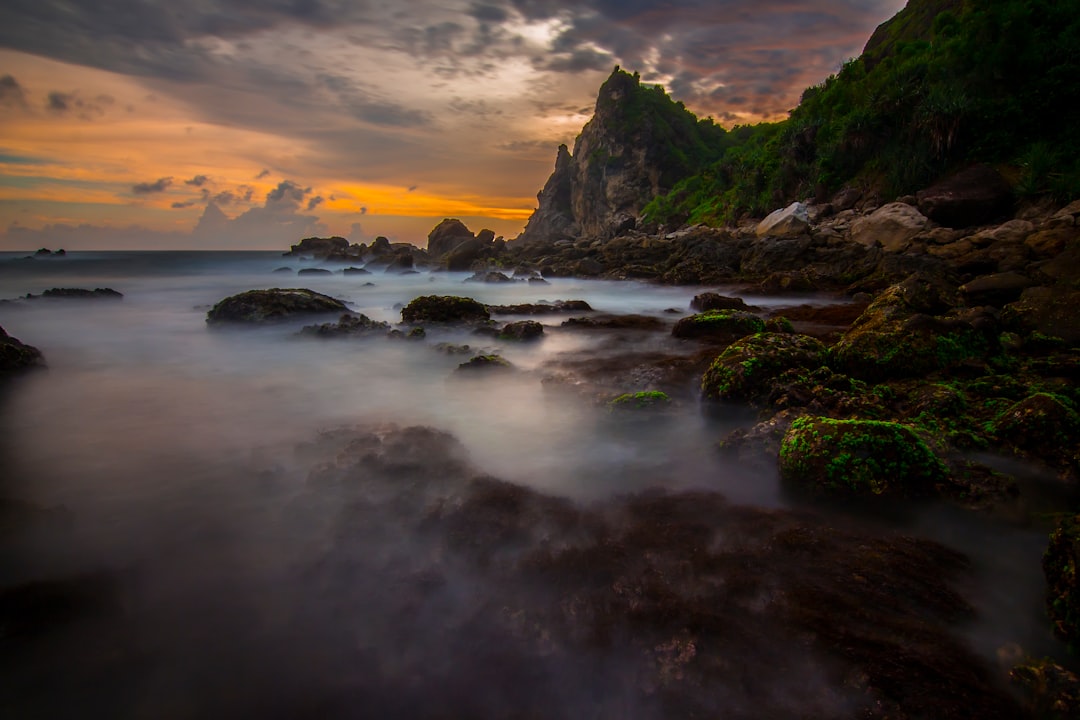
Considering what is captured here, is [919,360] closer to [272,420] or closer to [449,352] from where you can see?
[449,352]

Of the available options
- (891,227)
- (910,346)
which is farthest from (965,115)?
(910,346)

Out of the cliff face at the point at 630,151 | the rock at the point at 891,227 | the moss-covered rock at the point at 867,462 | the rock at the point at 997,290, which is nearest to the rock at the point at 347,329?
the moss-covered rock at the point at 867,462

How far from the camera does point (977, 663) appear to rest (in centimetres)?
266

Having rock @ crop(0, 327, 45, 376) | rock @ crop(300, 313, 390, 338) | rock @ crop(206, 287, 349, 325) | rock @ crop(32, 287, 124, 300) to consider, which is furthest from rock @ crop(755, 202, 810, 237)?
rock @ crop(32, 287, 124, 300)

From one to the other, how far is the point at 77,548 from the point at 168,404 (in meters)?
4.27

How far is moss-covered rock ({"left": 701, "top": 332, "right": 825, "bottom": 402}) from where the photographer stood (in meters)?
6.57

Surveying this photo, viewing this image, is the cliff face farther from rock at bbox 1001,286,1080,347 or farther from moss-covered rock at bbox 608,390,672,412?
moss-covered rock at bbox 608,390,672,412

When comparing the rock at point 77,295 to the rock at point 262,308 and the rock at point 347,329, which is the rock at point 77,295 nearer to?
the rock at point 262,308

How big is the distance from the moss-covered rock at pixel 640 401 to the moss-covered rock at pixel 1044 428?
3436mm

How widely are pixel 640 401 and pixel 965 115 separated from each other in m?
25.0

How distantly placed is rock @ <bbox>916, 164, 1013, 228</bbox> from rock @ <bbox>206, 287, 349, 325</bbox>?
23074mm

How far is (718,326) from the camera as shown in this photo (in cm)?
1069

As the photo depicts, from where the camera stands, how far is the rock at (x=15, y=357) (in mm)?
8625

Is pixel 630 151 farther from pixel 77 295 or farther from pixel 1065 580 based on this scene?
pixel 1065 580
